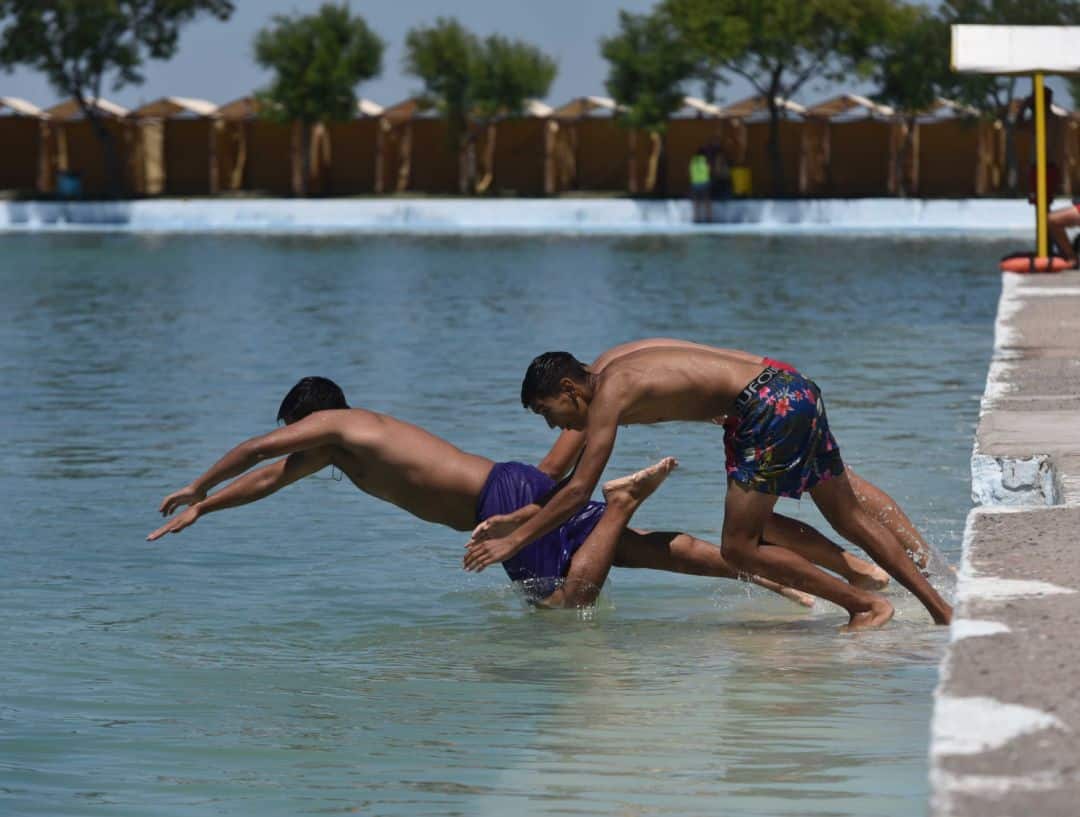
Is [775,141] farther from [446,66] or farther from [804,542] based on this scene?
[804,542]

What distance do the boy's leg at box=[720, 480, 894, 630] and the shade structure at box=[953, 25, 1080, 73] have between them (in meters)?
11.8

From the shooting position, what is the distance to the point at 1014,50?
18812 mm

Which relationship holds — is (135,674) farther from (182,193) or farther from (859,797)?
(182,193)

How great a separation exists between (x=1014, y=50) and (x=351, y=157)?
137ft

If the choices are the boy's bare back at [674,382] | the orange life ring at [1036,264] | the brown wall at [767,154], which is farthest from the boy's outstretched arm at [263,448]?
the brown wall at [767,154]

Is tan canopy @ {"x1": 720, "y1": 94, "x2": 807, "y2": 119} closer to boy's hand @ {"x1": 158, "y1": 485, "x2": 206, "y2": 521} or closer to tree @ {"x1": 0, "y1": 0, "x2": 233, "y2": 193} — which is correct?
tree @ {"x1": 0, "y1": 0, "x2": 233, "y2": 193}

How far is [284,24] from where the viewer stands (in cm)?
5797

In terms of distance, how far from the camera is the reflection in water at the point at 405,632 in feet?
19.8

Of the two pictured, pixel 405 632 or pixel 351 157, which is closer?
pixel 405 632

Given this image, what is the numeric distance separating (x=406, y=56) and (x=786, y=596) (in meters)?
49.1

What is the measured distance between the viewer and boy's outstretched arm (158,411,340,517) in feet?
24.7

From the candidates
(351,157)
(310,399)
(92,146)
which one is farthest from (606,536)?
(92,146)

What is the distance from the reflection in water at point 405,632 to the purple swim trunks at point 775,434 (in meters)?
0.68

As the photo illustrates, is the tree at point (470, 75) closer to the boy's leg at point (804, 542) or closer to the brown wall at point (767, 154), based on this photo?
the brown wall at point (767, 154)
